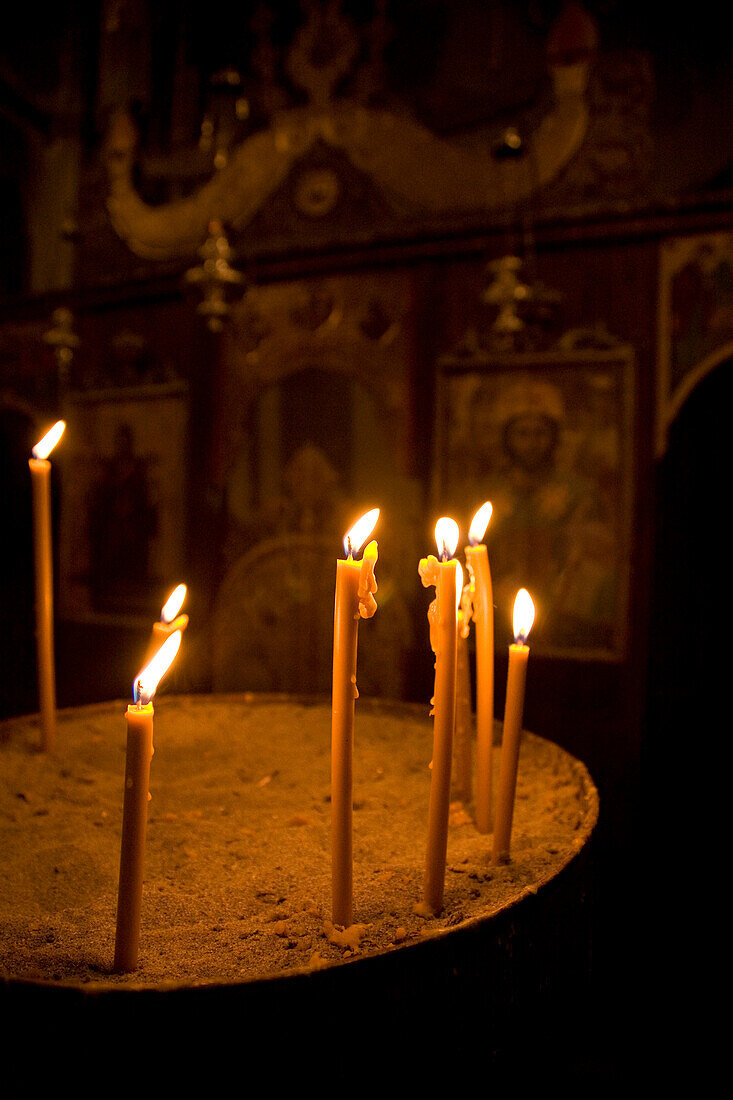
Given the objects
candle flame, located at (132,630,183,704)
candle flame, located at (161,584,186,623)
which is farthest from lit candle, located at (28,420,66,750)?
candle flame, located at (132,630,183,704)

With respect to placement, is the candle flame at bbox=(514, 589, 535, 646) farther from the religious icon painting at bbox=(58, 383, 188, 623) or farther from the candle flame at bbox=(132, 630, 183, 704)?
the religious icon painting at bbox=(58, 383, 188, 623)

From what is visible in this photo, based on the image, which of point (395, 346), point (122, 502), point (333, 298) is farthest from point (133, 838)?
point (122, 502)

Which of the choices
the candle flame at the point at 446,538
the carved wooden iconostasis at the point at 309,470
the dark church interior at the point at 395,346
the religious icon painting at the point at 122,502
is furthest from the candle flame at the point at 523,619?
the religious icon painting at the point at 122,502

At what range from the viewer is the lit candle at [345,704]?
27.6 inches

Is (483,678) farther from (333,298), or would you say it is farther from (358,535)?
(333,298)

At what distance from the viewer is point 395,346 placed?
397cm

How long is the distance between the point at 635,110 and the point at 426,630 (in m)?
2.72

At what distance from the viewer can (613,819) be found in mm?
3441

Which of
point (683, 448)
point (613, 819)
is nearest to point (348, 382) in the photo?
point (683, 448)

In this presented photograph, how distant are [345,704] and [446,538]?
22 centimetres

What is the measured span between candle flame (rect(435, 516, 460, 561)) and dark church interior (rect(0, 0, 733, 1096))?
227 centimetres

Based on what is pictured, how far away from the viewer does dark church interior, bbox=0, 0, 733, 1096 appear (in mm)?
3439

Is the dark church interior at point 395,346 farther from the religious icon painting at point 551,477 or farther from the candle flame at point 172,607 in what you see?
the candle flame at point 172,607

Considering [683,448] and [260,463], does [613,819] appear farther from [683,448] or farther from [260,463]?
[260,463]
